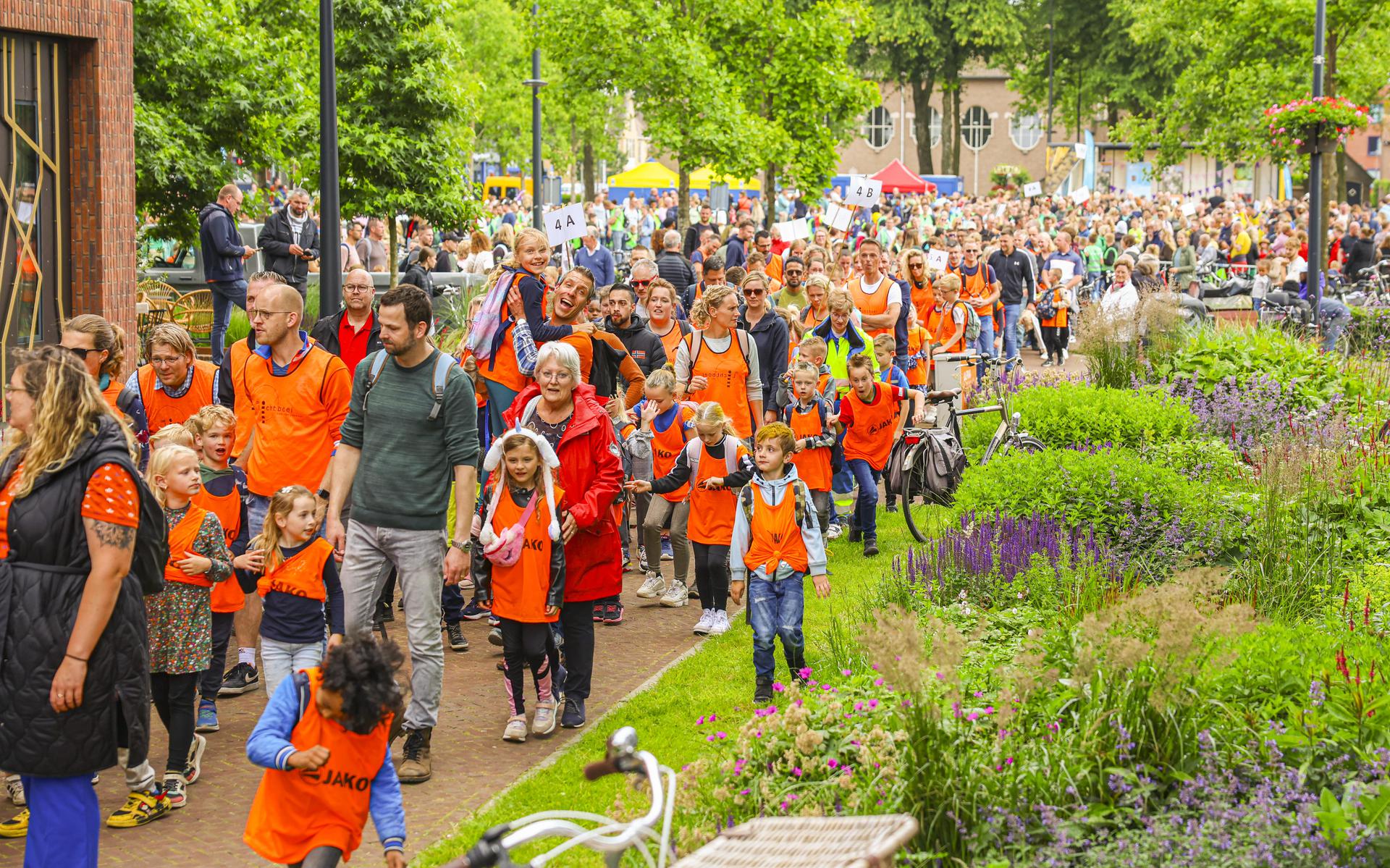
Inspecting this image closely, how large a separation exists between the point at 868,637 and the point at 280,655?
2869mm

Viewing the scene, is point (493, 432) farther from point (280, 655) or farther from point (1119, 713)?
point (1119, 713)

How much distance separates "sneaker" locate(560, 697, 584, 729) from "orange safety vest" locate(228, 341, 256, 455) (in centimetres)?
217

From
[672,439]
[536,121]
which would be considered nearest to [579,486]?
[672,439]

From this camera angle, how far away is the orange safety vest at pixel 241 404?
7.99 meters

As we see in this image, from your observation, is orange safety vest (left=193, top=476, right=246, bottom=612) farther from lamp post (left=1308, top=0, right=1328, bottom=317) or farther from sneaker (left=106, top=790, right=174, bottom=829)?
lamp post (left=1308, top=0, right=1328, bottom=317)

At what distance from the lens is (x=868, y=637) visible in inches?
218

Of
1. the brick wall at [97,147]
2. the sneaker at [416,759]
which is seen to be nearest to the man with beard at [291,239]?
the brick wall at [97,147]

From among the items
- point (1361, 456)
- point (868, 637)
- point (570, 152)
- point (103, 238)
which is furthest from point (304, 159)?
point (570, 152)

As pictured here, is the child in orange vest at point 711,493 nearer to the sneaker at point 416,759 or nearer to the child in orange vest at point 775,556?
the child in orange vest at point 775,556

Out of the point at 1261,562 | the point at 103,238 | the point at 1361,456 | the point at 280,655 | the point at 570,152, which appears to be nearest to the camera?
the point at 280,655

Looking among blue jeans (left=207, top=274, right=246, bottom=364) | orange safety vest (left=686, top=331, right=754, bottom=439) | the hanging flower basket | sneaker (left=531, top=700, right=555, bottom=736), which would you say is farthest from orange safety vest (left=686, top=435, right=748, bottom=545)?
the hanging flower basket

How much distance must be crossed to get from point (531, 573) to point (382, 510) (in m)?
0.79

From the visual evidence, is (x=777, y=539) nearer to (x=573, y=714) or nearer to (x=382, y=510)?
(x=573, y=714)

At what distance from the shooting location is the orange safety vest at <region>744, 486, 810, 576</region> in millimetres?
7773
